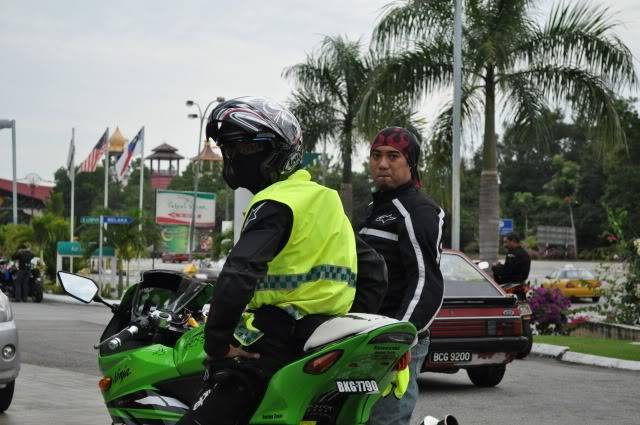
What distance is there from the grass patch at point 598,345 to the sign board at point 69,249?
21377mm

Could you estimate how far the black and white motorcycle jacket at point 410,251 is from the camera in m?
4.57

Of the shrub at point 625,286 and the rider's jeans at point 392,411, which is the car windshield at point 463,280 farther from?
the shrub at point 625,286

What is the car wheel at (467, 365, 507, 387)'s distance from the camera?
38.5 ft

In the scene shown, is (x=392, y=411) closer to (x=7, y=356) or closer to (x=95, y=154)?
(x=7, y=356)

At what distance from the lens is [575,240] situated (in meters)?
92.6

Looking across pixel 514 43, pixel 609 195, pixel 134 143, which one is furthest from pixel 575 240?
pixel 514 43

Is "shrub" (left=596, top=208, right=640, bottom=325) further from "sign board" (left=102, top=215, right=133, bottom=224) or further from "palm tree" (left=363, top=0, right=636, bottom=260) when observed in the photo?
"sign board" (left=102, top=215, right=133, bottom=224)

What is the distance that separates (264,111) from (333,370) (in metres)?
0.87

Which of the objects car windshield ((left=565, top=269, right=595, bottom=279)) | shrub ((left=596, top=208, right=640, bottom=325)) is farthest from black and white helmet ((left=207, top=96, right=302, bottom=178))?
car windshield ((left=565, top=269, right=595, bottom=279))

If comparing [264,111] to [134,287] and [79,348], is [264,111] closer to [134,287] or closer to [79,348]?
[134,287]

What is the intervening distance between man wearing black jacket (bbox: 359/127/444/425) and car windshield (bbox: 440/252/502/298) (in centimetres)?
669

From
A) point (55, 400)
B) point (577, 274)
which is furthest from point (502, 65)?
point (577, 274)

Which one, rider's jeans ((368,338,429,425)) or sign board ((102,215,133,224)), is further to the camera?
sign board ((102,215,133,224))

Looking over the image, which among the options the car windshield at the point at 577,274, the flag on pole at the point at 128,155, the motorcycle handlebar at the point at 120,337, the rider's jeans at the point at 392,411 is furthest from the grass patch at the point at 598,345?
the flag on pole at the point at 128,155
